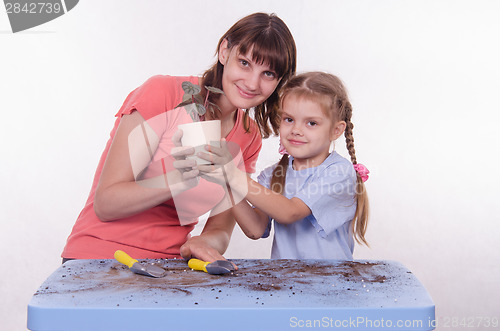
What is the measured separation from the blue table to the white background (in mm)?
1564

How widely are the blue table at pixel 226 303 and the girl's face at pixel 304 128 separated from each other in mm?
554

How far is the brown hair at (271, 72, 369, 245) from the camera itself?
1676 mm

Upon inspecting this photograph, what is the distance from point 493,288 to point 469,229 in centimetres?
32

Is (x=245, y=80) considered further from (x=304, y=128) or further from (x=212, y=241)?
(x=212, y=241)

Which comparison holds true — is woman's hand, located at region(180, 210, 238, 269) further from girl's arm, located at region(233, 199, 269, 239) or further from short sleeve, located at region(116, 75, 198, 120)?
short sleeve, located at region(116, 75, 198, 120)

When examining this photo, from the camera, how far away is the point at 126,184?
1481mm

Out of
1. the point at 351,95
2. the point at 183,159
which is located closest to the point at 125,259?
the point at 183,159

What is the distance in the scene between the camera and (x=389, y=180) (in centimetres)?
279

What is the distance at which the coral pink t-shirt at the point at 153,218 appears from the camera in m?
1.53

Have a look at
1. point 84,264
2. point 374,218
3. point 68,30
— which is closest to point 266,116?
point 84,264

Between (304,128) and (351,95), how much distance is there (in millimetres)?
1130

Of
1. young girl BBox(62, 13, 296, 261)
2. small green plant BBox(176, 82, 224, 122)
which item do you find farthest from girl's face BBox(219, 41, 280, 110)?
small green plant BBox(176, 82, 224, 122)

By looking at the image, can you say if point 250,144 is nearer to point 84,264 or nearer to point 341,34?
point 84,264

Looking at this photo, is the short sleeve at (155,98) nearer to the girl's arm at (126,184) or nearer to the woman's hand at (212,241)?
the girl's arm at (126,184)
